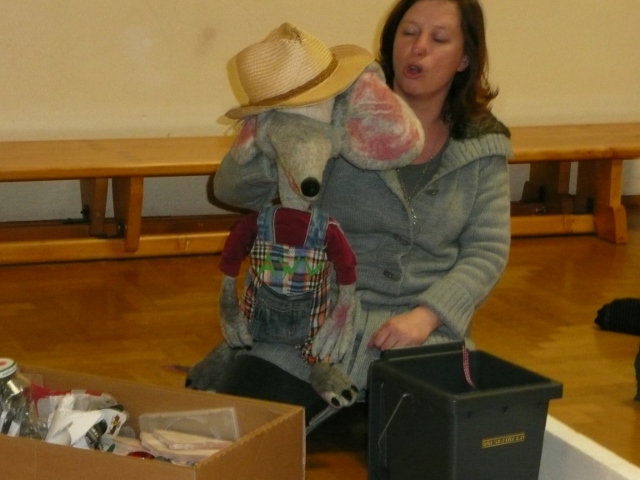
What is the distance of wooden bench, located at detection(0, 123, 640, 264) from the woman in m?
1.00

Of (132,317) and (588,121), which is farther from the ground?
(588,121)

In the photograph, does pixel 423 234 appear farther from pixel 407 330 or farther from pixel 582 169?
pixel 582 169

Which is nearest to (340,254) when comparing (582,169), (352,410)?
(352,410)

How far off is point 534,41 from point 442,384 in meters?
2.50

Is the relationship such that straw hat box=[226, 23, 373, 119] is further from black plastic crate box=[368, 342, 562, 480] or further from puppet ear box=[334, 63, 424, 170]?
black plastic crate box=[368, 342, 562, 480]

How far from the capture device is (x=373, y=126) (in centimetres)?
164

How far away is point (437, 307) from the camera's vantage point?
1761mm

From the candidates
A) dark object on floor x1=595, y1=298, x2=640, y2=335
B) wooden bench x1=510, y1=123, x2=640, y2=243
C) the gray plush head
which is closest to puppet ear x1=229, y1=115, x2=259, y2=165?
the gray plush head

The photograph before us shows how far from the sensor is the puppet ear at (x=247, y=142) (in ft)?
5.41

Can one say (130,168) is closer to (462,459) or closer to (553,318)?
(553,318)

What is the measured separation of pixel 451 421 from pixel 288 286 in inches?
16.4

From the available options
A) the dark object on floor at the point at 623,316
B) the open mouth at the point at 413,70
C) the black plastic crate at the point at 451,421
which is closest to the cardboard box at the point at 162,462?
the black plastic crate at the point at 451,421

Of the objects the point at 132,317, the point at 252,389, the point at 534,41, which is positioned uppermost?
the point at 534,41

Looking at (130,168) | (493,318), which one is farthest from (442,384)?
(130,168)
